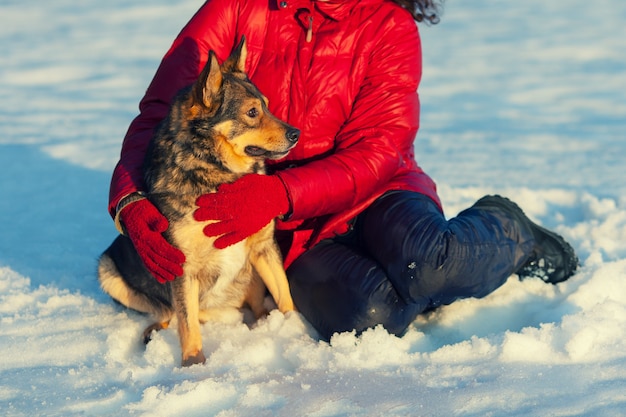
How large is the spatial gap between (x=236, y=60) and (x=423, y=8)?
99cm

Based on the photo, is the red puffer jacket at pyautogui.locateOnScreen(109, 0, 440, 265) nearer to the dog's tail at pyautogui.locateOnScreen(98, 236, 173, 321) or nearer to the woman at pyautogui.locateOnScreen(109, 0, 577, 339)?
the woman at pyautogui.locateOnScreen(109, 0, 577, 339)

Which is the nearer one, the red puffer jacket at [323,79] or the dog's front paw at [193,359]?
the dog's front paw at [193,359]

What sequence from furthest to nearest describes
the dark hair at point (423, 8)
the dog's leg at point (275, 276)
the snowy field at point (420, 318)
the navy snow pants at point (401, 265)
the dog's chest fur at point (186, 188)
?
the dark hair at point (423, 8), the dog's leg at point (275, 276), the navy snow pants at point (401, 265), the dog's chest fur at point (186, 188), the snowy field at point (420, 318)

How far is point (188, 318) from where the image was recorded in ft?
10.4

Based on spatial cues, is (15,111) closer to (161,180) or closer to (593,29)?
(161,180)

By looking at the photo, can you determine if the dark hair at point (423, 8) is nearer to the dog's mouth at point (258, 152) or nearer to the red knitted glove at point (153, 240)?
the dog's mouth at point (258, 152)

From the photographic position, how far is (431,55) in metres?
9.23

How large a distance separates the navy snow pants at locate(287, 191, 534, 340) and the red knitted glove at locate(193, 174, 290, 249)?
1.48ft

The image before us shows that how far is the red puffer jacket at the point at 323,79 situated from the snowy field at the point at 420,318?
668mm

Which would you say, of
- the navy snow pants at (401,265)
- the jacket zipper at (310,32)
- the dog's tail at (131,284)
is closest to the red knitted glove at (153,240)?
the dog's tail at (131,284)

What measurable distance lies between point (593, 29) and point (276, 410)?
28.9 ft

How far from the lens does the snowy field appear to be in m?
2.62

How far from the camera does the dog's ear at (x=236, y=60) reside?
3.29 m

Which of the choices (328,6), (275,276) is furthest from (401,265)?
(328,6)
